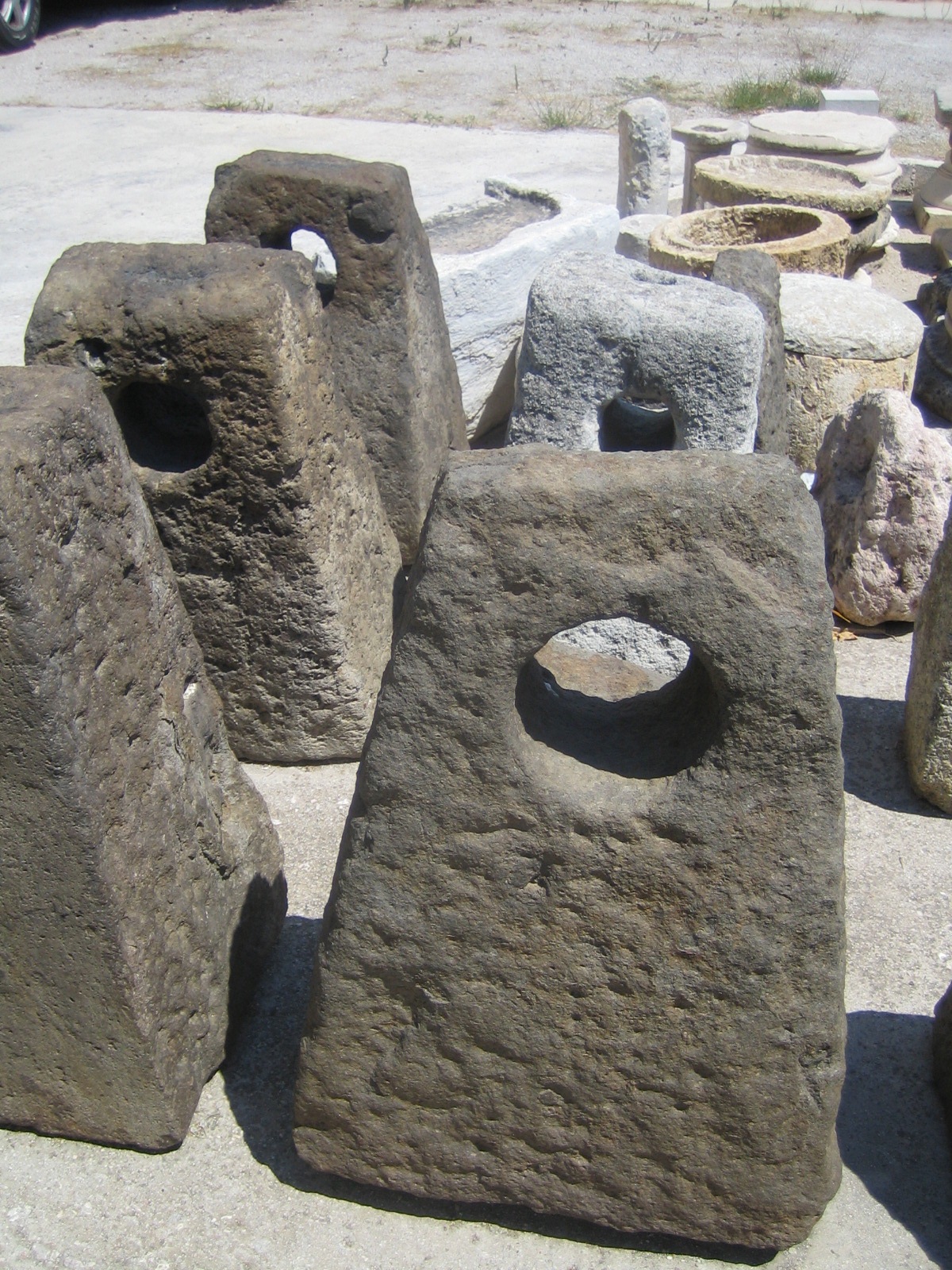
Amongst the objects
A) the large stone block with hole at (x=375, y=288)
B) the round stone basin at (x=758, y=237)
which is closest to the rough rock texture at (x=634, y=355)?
the large stone block with hole at (x=375, y=288)

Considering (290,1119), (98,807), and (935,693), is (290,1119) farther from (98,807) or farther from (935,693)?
(935,693)

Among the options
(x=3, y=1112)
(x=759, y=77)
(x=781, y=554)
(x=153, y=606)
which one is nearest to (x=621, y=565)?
(x=781, y=554)

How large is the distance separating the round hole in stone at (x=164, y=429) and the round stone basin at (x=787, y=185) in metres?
3.90

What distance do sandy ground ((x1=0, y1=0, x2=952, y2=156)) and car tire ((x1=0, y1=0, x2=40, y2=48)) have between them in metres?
0.17

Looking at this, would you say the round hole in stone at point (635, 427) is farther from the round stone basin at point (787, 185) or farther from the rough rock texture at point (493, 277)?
the round stone basin at point (787, 185)

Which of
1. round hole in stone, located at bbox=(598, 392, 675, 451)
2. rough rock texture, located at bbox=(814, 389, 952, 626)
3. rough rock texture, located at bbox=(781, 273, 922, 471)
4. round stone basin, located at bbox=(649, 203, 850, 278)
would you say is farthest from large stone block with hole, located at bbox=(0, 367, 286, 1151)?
round stone basin, located at bbox=(649, 203, 850, 278)

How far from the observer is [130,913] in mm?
2037

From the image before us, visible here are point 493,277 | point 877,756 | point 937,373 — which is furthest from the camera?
point 937,373

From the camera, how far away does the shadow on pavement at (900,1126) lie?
2.14 meters

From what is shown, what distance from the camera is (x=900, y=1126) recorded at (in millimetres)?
2312

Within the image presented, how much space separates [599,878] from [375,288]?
7.74 ft

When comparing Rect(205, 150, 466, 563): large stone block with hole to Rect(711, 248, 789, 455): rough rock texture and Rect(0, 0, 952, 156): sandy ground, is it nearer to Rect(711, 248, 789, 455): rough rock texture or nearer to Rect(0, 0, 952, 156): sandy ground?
Rect(711, 248, 789, 455): rough rock texture

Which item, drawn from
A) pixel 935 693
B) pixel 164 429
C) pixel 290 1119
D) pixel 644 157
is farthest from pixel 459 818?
pixel 644 157

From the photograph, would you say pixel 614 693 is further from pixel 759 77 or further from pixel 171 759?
pixel 759 77
